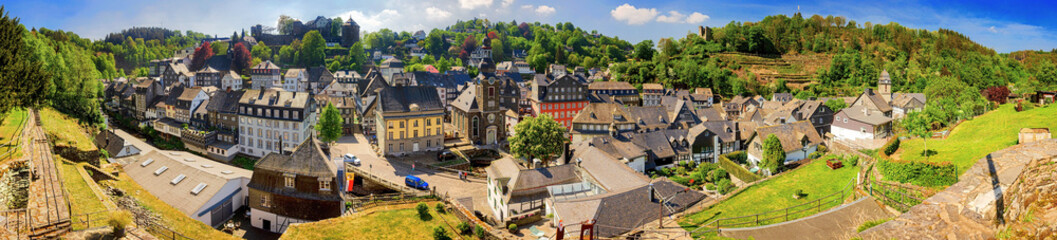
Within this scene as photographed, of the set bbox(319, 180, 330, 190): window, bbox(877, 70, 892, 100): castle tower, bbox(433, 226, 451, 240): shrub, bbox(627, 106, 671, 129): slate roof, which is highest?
bbox(877, 70, 892, 100): castle tower

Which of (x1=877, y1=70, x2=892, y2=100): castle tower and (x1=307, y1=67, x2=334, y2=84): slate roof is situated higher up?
(x1=307, y1=67, x2=334, y2=84): slate roof

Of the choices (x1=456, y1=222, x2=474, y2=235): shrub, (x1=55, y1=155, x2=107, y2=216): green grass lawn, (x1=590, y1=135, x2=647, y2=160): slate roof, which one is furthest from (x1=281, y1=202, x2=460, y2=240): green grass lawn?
(x1=590, y1=135, x2=647, y2=160): slate roof

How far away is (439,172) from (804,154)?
2803 cm

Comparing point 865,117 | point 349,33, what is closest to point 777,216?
point 865,117

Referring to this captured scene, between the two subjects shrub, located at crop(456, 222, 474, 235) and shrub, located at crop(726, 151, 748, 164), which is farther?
shrub, located at crop(726, 151, 748, 164)

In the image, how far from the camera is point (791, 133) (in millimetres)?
41344

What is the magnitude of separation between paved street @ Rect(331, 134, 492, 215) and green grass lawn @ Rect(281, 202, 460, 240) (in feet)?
23.7

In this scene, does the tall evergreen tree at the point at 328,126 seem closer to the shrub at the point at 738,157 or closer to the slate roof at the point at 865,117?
the shrub at the point at 738,157

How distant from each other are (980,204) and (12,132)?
36249 millimetres

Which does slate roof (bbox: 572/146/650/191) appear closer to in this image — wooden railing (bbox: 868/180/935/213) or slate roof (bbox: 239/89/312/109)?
wooden railing (bbox: 868/180/935/213)

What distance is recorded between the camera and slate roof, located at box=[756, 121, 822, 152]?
1576 inches

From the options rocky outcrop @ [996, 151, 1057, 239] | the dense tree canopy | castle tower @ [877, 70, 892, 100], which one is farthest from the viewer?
castle tower @ [877, 70, 892, 100]

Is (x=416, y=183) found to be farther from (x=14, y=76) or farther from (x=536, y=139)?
(x=14, y=76)

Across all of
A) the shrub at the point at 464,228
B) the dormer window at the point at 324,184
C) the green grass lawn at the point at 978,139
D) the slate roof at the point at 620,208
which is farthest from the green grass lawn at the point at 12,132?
the green grass lawn at the point at 978,139
